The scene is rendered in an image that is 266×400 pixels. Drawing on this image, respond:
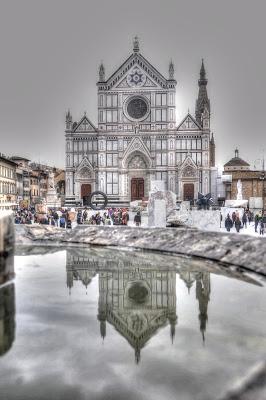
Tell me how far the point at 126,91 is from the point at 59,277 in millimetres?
53426

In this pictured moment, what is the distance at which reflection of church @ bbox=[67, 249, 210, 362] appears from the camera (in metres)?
5.38

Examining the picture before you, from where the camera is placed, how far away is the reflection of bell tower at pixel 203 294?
579cm

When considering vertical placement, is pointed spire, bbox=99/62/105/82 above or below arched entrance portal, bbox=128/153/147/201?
above

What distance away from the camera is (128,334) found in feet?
16.7

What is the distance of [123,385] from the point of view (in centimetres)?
381

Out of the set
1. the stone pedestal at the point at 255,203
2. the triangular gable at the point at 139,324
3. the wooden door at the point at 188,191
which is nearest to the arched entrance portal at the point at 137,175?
the wooden door at the point at 188,191

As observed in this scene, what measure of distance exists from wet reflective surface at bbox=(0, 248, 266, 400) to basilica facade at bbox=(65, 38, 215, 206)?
1957 inches

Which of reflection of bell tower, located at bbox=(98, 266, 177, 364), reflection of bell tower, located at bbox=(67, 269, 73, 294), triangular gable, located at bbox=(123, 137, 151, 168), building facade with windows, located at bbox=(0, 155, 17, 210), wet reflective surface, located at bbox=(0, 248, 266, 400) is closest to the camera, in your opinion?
wet reflective surface, located at bbox=(0, 248, 266, 400)

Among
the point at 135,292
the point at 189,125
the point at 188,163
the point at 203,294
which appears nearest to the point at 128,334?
the point at 135,292

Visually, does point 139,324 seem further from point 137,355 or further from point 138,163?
point 138,163

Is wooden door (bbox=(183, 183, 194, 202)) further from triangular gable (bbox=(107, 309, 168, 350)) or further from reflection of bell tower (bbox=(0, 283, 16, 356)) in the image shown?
triangular gable (bbox=(107, 309, 168, 350))

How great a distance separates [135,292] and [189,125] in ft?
175

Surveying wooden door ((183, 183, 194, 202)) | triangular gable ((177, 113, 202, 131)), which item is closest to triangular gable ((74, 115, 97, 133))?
triangular gable ((177, 113, 202, 131))

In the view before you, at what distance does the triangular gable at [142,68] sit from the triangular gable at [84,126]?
6581mm
